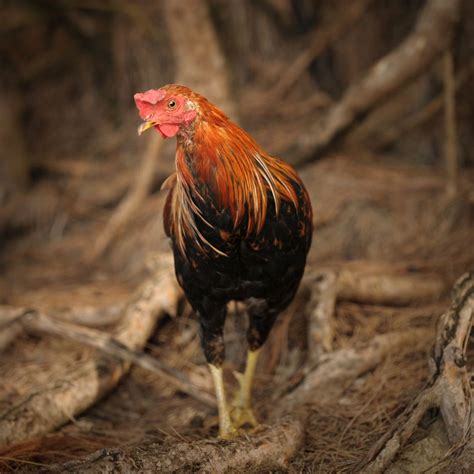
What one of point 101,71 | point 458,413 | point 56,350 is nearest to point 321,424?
point 458,413

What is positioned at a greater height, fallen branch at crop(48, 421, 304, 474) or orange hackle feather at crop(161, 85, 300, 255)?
orange hackle feather at crop(161, 85, 300, 255)

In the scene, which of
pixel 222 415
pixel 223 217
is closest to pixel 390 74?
pixel 223 217

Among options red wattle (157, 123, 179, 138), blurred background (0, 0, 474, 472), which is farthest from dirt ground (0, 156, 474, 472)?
red wattle (157, 123, 179, 138)

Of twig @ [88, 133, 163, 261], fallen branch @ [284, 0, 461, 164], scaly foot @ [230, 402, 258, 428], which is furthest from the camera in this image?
twig @ [88, 133, 163, 261]

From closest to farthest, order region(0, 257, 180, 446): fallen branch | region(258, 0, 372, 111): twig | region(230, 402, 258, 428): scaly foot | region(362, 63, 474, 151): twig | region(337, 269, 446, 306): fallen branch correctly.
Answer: region(0, 257, 180, 446): fallen branch
region(230, 402, 258, 428): scaly foot
region(337, 269, 446, 306): fallen branch
region(362, 63, 474, 151): twig
region(258, 0, 372, 111): twig

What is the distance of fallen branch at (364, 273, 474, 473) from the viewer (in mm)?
2615

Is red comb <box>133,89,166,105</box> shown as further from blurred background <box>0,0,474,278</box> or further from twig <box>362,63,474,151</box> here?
twig <box>362,63,474,151</box>

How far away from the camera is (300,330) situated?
4234mm

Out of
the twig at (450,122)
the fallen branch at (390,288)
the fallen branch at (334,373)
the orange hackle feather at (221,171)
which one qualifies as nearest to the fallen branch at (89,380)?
the fallen branch at (334,373)

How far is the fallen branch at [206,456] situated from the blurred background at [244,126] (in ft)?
3.58

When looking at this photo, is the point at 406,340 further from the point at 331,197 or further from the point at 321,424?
the point at 331,197

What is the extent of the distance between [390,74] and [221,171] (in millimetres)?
3105

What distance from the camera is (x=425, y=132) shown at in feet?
20.1

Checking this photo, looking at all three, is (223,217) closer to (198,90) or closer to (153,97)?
(153,97)
